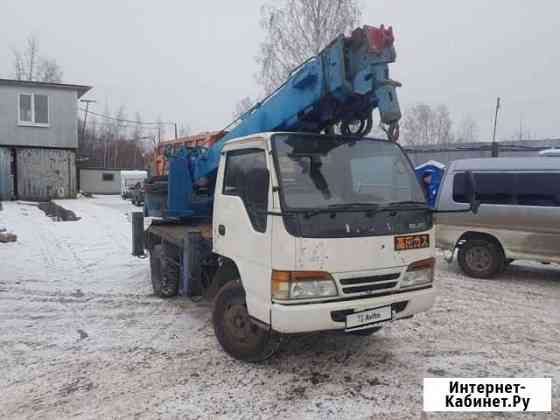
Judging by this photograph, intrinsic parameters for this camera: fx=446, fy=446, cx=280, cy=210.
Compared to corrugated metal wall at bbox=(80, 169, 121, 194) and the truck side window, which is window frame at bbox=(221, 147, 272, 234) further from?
corrugated metal wall at bbox=(80, 169, 121, 194)

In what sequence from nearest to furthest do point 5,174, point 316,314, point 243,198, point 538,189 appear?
1. point 316,314
2. point 243,198
3. point 538,189
4. point 5,174

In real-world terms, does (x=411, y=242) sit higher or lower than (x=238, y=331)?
higher

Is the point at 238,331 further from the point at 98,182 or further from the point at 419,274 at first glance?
the point at 98,182

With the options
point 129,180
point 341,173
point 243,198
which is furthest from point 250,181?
point 129,180

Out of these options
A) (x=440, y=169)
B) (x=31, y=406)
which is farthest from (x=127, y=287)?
(x=440, y=169)

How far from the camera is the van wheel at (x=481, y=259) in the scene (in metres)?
8.05

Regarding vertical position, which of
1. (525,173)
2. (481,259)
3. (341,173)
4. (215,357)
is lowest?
(215,357)

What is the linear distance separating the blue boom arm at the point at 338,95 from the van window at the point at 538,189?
4.48 meters

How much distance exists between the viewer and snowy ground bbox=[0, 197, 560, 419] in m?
3.62

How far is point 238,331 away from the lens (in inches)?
174

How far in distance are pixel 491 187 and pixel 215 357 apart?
6180 millimetres

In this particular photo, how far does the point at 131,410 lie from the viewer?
→ 3520 millimetres

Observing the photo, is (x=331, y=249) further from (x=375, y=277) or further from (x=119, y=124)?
(x=119, y=124)

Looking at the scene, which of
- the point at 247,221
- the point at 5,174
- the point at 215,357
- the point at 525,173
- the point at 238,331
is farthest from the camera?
the point at 5,174
